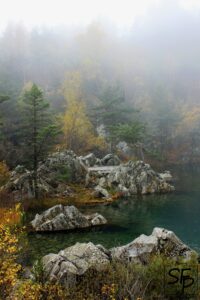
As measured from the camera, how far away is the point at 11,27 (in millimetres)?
153125

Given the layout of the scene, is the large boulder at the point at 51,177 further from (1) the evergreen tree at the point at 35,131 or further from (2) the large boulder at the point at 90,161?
(2) the large boulder at the point at 90,161

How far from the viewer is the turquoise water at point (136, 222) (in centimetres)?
3534

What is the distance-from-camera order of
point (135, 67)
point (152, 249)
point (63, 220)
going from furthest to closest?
point (135, 67) < point (63, 220) < point (152, 249)

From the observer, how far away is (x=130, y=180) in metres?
63.3

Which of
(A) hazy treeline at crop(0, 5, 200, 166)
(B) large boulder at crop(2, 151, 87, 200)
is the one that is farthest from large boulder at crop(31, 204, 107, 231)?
(A) hazy treeline at crop(0, 5, 200, 166)

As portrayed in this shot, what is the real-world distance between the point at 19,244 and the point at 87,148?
60.6 m

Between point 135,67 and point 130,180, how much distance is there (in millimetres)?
81935

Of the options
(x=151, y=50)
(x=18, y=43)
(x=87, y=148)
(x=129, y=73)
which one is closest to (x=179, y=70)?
(x=151, y=50)

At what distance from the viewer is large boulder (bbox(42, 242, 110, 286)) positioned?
832 inches

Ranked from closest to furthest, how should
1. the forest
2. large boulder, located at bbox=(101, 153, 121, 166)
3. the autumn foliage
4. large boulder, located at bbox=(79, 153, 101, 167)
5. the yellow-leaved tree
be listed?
the forest
the autumn foliage
large boulder, located at bbox=(79, 153, 101, 167)
large boulder, located at bbox=(101, 153, 121, 166)
the yellow-leaved tree

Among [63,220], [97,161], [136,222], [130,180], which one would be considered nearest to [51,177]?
[130,180]

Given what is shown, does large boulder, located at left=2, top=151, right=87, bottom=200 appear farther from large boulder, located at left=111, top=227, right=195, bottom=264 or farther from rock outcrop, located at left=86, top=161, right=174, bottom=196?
large boulder, located at left=111, top=227, right=195, bottom=264

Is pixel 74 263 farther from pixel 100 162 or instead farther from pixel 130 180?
pixel 100 162

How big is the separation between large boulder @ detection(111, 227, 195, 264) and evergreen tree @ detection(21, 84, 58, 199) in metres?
24.8
